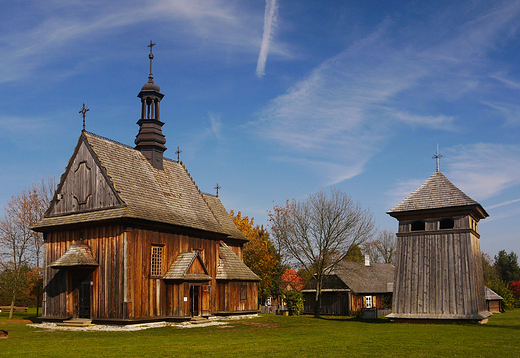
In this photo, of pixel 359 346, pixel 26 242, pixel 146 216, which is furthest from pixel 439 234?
pixel 26 242

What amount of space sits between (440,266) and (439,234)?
1.95 metres

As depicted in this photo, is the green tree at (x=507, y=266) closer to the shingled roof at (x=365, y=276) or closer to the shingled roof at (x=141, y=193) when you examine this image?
the shingled roof at (x=365, y=276)

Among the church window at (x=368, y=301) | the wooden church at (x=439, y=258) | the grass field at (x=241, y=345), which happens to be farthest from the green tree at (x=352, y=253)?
the grass field at (x=241, y=345)

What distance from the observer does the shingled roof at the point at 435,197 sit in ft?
95.5

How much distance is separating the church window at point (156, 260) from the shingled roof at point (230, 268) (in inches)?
255

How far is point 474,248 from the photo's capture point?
29.4 meters

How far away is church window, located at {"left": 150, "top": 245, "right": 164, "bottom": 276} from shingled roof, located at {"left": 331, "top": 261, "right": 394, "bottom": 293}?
26.0 m

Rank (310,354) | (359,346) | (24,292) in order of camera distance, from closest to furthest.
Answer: (310,354) → (359,346) → (24,292)

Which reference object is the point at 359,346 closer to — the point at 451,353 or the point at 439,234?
the point at 451,353

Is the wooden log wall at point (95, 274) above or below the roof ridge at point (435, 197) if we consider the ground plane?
below

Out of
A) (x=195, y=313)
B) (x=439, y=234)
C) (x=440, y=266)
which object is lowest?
(x=195, y=313)

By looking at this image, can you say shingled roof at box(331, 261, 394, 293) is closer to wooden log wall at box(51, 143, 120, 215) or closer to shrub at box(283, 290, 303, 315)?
shrub at box(283, 290, 303, 315)

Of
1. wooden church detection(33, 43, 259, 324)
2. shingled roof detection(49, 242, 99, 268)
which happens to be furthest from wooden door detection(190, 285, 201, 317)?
shingled roof detection(49, 242, 99, 268)

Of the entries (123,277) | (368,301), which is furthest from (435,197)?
(368,301)
